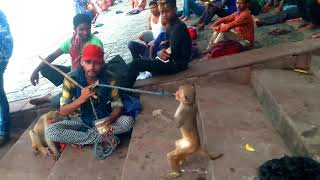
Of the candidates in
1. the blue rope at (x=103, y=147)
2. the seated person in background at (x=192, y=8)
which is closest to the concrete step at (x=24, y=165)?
the blue rope at (x=103, y=147)

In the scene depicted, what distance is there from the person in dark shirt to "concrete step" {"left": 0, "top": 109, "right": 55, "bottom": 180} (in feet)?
4.90

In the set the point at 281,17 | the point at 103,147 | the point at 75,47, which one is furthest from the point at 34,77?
the point at 281,17

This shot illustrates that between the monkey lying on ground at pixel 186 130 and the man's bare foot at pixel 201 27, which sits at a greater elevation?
the monkey lying on ground at pixel 186 130

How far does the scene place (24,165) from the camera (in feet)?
14.4

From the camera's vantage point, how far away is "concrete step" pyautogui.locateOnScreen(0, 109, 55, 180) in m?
4.22

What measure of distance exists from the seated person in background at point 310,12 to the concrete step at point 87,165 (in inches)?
153

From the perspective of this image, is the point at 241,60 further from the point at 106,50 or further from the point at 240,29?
the point at 106,50

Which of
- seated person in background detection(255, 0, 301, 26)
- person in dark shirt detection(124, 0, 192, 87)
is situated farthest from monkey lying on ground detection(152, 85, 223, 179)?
seated person in background detection(255, 0, 301, 26)

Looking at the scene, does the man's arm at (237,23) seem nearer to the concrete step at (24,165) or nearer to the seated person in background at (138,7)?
the concrete step at (24,165)

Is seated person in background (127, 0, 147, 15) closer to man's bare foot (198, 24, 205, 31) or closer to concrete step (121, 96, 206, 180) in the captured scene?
man's bare foot (198, 24, 205, 31)

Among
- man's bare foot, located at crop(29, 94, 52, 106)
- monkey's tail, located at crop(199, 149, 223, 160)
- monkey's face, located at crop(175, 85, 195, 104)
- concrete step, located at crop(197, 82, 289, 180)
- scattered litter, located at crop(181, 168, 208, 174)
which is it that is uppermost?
monkey's face, located at crop(175, 85, 195, 104)

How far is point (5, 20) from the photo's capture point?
5.08m

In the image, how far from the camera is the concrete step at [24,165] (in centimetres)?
422

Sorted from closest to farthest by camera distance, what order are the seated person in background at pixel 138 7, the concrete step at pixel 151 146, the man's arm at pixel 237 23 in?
the concrete step at pixel 151 146, the man's arm at pixel 237 23, the seated person in background at pixel 138 7
